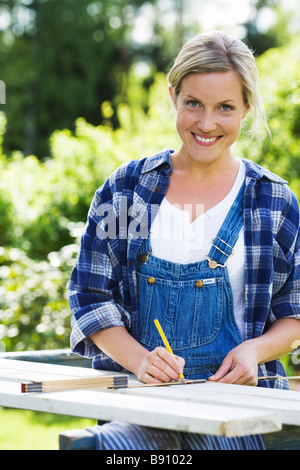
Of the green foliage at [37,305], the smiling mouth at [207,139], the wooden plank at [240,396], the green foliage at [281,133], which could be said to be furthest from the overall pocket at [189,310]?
the green foliage at [281,133]

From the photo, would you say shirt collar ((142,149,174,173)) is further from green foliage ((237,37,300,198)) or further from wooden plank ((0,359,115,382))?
green foliage ((237,37,300,198))

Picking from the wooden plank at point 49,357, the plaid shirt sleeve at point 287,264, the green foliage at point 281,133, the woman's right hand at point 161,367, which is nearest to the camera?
the woman's right hand at point 161,367

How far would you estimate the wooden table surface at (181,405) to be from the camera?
1692mm

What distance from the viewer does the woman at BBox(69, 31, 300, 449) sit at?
104 inches

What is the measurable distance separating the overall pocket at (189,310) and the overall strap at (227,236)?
6cm

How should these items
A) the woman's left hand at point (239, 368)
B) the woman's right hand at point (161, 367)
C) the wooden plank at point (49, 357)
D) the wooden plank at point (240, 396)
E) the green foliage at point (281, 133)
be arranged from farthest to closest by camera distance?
the green foliage at point (281, 133) < the wooden plank at point (49, 357) < the woman's left hand at point (239, 368) < the woman's right hand at point (161, 367) < the wooden plank at point (240, 396)

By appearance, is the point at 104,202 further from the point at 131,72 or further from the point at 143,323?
the point at 131,72

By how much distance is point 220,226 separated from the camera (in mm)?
2719

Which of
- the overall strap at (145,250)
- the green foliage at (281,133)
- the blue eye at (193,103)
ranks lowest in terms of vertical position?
the overall strap at (145,250)

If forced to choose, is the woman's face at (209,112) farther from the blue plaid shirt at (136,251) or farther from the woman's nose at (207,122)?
the blue plaid shirt at (136,251)

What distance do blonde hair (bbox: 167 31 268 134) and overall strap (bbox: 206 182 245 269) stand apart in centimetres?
34

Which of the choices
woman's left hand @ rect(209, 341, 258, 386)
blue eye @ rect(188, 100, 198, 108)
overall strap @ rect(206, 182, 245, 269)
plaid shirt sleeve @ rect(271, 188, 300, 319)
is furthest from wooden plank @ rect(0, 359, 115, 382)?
blue eye @ rect(188, 100, 198, 108)

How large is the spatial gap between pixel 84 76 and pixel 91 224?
25.3m

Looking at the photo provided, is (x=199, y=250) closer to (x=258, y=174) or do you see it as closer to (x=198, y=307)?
(x=198, y=307)
